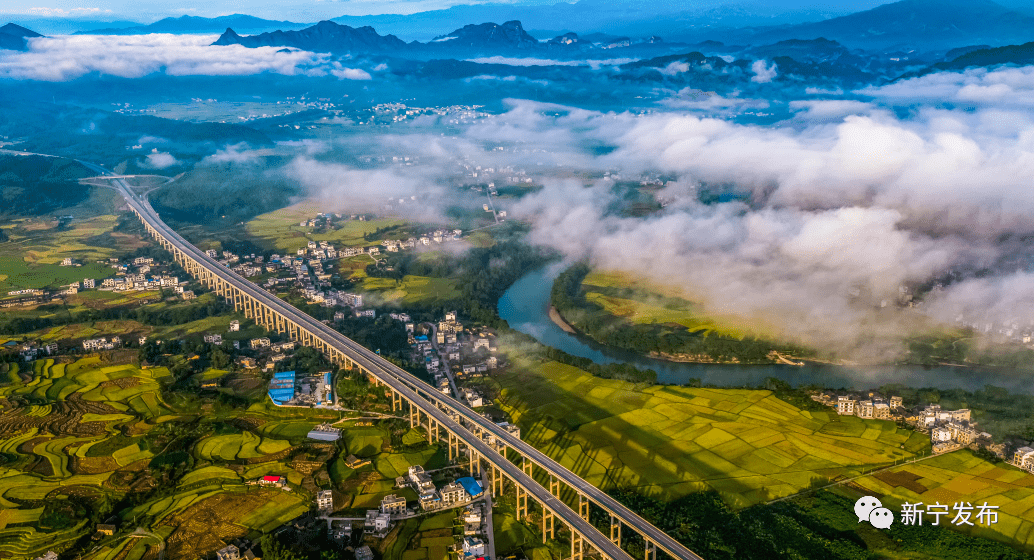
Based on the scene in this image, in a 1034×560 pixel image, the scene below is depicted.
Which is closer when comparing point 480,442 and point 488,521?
point 488,521

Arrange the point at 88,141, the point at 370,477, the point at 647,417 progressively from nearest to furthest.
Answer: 1. the point at 370,477
2. the point at 647,417
3. the point at 88,141

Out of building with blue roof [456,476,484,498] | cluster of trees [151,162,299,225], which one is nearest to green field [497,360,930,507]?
building with blue roof [456,476,484,498]

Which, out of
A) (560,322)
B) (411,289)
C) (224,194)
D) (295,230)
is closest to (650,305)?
(560,322)

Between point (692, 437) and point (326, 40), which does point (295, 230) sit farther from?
point (326, 40)

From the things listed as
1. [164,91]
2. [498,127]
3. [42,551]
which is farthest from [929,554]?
[164,91]

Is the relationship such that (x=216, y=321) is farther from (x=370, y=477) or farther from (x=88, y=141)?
(x=88, y=141)

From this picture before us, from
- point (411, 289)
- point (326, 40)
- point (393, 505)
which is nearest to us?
point (393, 505)

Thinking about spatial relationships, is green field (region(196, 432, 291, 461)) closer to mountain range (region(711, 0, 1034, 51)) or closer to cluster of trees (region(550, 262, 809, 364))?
cluster of trees (region(550, 262, 809, 364))
